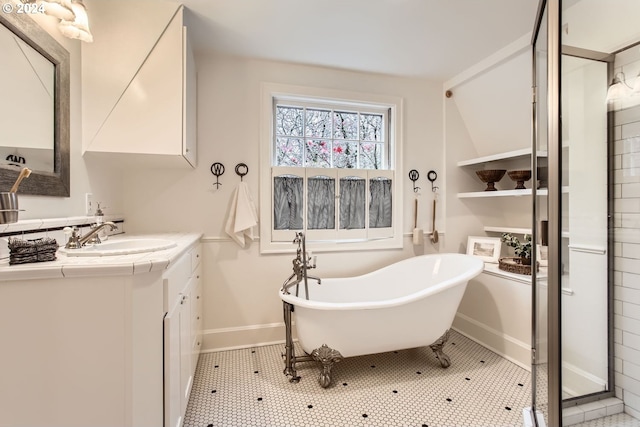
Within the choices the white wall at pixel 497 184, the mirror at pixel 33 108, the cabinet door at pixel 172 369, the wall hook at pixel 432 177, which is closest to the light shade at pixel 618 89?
Result: the white wall at pixel 497 184

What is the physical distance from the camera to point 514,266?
2346mm

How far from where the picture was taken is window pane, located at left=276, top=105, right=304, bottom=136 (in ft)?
8.68

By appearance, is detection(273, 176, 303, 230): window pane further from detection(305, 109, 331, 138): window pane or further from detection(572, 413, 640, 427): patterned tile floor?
detection(572, 413, 640, 427): patterned tile floor

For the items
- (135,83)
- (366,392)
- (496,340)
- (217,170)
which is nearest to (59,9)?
(135,83)

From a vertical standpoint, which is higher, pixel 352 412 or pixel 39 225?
pixel 39 225

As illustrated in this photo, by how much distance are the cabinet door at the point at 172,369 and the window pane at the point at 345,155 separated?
1914 millimetres

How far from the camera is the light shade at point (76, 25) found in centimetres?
135

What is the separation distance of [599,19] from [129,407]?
2.77m

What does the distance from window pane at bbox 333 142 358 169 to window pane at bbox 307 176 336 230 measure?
0.24 meters

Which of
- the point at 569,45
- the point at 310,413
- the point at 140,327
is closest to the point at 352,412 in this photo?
the point at 310,413

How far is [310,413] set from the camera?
5.41 feet

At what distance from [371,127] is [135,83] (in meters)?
2.02

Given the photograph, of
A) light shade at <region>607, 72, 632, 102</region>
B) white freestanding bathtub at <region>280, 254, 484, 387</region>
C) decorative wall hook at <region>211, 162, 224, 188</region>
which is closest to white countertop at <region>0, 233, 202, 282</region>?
white freestanding bathtub at <region>280, 254, 484, 387</region>

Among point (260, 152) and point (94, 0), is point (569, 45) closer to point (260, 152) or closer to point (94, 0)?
point (260, 152)
